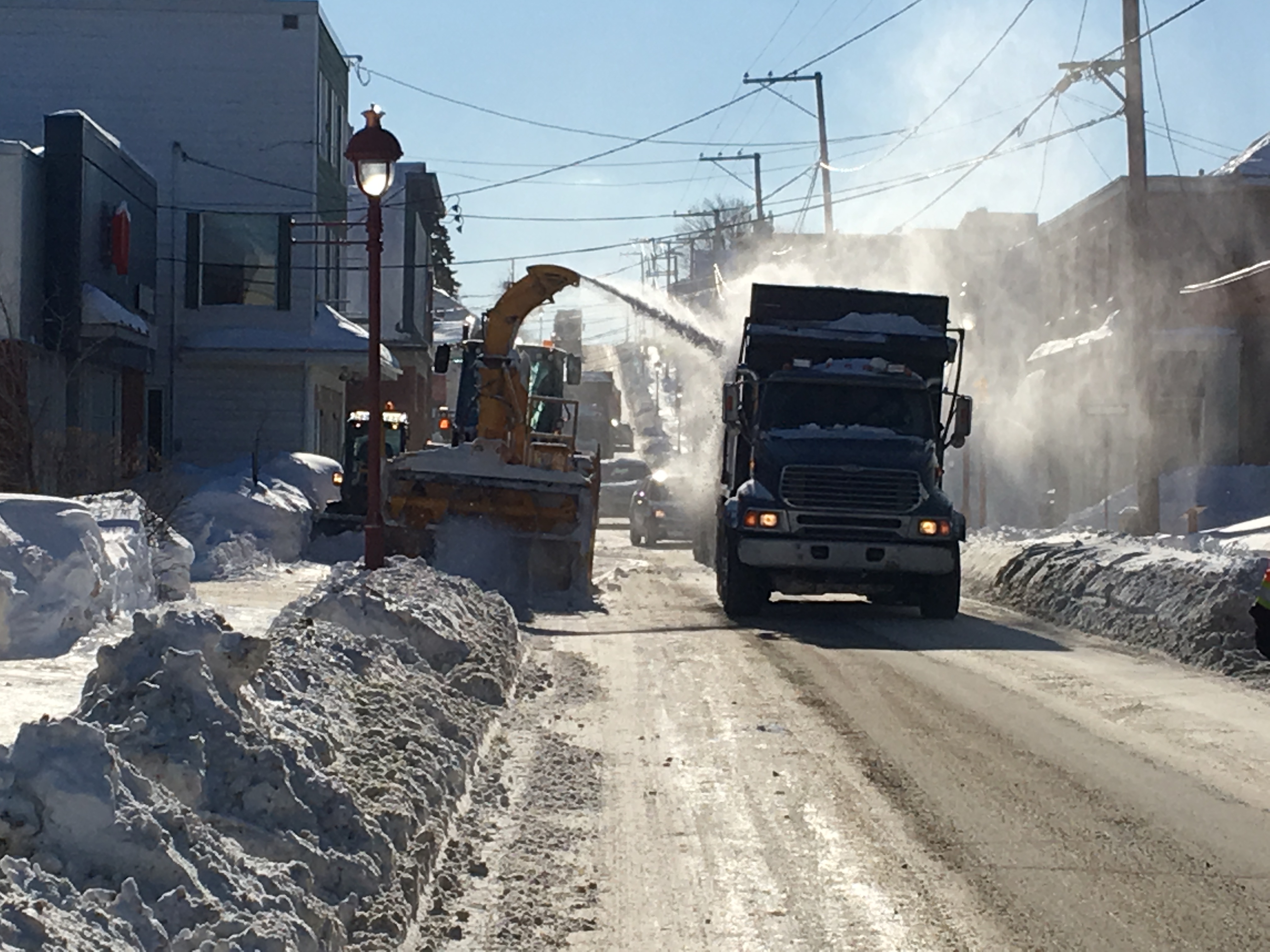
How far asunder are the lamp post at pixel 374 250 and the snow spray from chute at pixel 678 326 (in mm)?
14100

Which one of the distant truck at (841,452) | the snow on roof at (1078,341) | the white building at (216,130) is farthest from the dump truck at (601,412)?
the distant truck at (841,452)

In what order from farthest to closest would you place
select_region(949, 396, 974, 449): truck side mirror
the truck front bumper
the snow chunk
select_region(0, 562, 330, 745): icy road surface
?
1. the snow chunk
2. select_region(949, 396, 974, 449): truck side mirror
3. the truck front bumper
4. select_region(0, 562, 330, 745): icy road surface

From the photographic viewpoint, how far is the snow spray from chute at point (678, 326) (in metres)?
32.3

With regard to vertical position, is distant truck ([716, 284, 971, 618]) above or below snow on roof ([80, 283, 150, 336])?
below

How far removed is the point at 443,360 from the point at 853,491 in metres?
7.06

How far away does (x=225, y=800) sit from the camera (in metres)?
5.62

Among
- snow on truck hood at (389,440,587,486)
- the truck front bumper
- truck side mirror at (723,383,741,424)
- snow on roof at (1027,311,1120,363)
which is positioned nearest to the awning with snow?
snow on truck hood at (389,440,587,486)

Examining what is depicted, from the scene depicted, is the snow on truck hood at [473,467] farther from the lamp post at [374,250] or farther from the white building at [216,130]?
the white building at [216,130]

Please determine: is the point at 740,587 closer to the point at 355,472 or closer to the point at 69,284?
the point at 355,472

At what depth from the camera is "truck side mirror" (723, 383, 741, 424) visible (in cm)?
1762

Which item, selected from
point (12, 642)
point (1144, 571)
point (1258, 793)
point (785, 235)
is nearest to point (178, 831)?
point (1258, 793)

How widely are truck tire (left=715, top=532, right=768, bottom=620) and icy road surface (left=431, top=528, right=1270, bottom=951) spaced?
136 inches

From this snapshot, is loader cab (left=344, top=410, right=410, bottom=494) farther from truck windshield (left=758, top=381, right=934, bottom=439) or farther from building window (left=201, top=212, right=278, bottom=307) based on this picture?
truck windshield (left=758, top=381, right=934, bottom=439)

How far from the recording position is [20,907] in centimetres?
398
